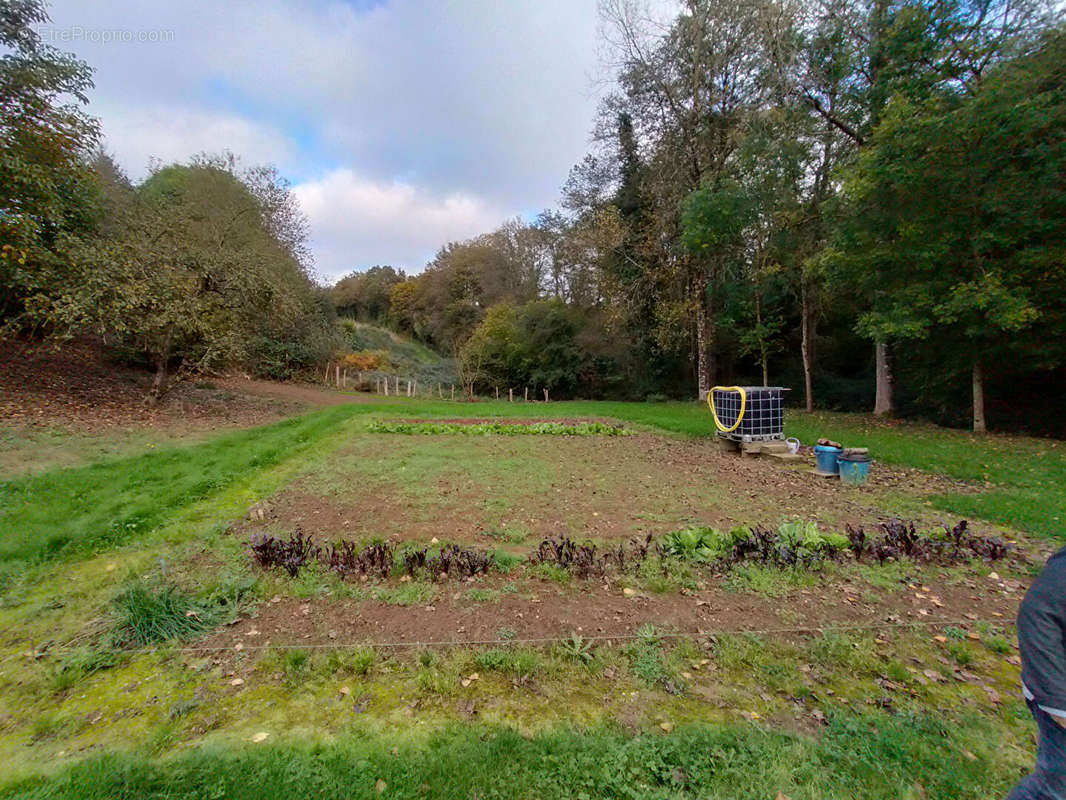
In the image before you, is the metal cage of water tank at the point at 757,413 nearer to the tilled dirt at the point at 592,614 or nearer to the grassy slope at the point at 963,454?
the grassy slope at the point at 963,454

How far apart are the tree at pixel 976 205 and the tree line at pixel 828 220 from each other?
0.15ft

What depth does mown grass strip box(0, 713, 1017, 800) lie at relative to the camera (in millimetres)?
1825

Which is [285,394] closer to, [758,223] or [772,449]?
[772,449]


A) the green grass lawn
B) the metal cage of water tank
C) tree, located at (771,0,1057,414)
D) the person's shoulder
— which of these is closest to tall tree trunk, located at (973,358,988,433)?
the green grass lawn

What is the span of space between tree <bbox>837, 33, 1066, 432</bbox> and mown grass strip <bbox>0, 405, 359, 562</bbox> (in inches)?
566

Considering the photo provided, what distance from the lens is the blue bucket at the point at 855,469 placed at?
22.7 ft

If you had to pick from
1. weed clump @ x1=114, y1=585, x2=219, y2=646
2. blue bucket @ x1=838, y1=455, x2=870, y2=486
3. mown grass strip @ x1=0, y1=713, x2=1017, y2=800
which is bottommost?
mown grass strip @ x1=0, y1=713, x2=1017, y2=800

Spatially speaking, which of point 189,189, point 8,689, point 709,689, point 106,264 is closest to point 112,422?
point 106,264

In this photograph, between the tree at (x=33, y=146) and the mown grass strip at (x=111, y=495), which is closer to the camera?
the mown grass strip at (x=111, y=495)

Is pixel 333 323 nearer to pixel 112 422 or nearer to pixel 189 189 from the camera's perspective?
pixel 189 189

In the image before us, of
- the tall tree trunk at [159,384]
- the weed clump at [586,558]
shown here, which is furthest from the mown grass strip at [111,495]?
the tall tree trunk at [159,384]

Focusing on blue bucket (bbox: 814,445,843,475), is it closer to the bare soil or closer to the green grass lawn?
the green grass lawn

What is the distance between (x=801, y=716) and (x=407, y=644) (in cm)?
223

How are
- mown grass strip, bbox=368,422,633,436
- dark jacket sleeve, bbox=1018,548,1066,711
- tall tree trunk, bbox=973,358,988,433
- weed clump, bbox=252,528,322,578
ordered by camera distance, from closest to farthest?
dark jacket sleeve, bbox=1018,548,1066,711 < weed clump, bbox=252,528,322,578 < tall tree trunk, bbox=973,358,988,433 < mown grass strip, bbox=368,422,633,436
